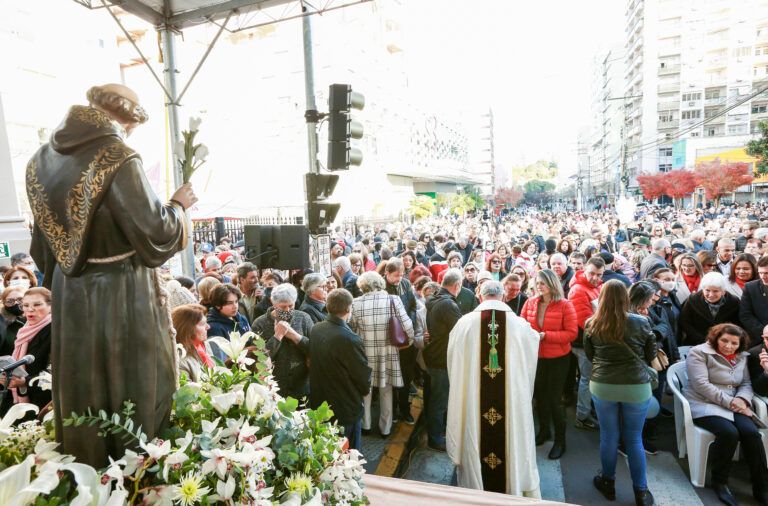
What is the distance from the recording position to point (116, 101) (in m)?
1.87

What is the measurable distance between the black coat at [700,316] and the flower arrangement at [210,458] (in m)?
5.52

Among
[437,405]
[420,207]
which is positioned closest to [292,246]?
[437,405]

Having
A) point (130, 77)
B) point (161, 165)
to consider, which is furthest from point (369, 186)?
point (161, 165)

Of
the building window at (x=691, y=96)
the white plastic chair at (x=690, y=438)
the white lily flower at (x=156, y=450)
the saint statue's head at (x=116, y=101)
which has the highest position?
the building window at (x=691, y=96)

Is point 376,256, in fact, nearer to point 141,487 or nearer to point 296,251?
point 296,251

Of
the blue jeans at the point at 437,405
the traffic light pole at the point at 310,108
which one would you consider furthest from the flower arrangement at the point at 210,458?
the traffic light pole at the point at 310,108

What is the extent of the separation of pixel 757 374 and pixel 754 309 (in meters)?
1.19

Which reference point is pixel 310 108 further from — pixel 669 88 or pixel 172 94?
pixel 669 88

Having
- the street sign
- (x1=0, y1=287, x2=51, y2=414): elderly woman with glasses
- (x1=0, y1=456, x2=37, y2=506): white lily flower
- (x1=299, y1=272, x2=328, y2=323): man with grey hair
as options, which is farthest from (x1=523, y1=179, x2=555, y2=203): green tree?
(x1=0, y1=456, x2=37, y2=506): white lily flower

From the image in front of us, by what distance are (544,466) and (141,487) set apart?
445 cm

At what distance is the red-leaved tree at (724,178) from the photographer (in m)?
44.8

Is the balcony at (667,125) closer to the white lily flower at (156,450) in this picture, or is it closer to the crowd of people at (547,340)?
the crowd of people at (547,340)

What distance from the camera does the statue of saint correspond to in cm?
Result: 170

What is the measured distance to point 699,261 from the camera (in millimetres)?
7285
